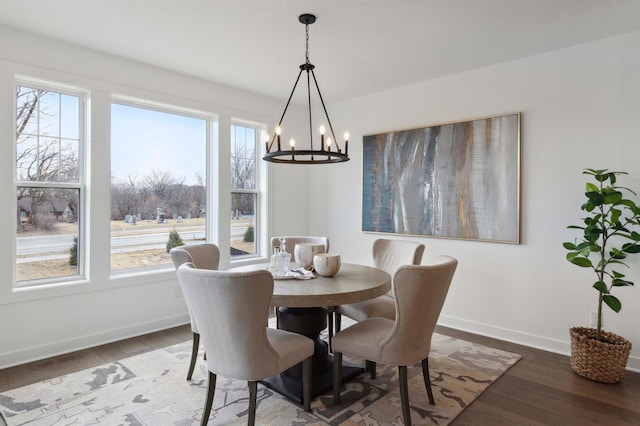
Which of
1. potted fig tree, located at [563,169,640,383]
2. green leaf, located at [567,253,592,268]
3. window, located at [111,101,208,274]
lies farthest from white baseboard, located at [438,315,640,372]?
window, located at [111,101,208,274]

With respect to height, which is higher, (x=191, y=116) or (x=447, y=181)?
(x=191, y=116)

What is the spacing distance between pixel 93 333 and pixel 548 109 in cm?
470

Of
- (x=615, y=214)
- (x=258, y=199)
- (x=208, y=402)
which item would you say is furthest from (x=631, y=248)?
(x=258, y=199)

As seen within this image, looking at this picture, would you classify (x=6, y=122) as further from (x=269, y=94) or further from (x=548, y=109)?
(x=548, y=109)

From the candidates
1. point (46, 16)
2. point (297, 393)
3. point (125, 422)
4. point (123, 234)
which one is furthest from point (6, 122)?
point (297, 393)

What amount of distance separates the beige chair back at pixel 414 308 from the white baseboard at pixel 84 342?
267cm

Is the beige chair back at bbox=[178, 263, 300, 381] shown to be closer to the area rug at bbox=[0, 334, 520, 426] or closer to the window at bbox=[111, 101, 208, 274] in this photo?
the area rug at bbox=[0, 334, 520, 426]

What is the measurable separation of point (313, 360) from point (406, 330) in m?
0.94

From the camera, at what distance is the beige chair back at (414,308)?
2.01 metres

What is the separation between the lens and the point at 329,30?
2.94m

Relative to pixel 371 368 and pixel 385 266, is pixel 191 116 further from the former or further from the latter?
pixel 371 368

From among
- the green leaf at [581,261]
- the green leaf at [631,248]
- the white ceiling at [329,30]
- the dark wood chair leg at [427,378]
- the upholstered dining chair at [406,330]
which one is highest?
the white ceiling at [329,30]

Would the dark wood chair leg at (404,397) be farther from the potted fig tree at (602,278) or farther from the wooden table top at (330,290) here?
the potted fig tree at (602,278)

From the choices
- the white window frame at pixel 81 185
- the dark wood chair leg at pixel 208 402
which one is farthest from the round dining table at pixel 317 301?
the white window frame at pixel 81 185
